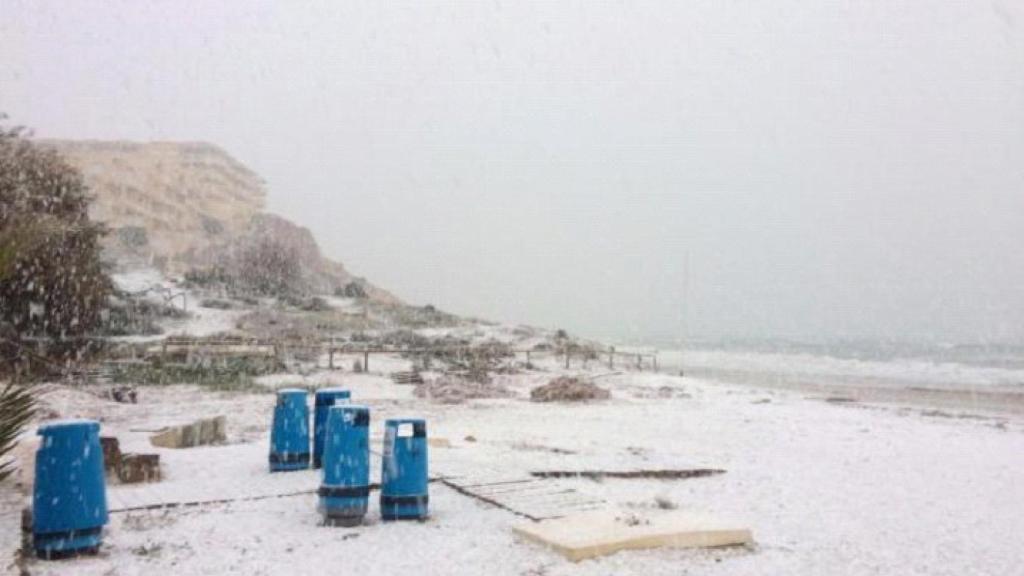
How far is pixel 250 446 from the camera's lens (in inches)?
410

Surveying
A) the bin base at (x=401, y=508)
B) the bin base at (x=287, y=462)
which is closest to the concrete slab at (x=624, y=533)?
the bin base at (x=401, y=508)

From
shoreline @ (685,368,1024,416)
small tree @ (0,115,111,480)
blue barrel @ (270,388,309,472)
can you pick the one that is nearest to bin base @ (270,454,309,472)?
blue barrel @ (270,388,309,472)

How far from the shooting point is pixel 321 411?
28.0 feet

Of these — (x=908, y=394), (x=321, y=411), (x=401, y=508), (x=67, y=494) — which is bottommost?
(x=908, y=394)

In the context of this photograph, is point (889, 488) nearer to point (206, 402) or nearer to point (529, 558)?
point (529, 558)

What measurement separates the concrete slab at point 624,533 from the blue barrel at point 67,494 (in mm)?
2752

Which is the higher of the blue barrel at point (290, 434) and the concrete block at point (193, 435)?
the blue barrel at point (290, 434)

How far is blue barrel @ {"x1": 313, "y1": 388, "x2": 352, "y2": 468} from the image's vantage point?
8461 millimetres

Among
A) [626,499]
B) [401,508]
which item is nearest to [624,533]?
[401,508]

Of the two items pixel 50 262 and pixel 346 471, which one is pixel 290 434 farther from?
pixel 50 262

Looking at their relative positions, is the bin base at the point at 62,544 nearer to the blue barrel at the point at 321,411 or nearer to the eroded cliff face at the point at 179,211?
the blue barrel at the point at 321,411

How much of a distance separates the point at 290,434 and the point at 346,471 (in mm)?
2245

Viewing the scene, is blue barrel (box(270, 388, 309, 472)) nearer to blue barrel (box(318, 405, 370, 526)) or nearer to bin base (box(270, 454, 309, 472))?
bin base (box(270, 454, 309, 472))

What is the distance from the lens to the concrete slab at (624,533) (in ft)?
18.5
